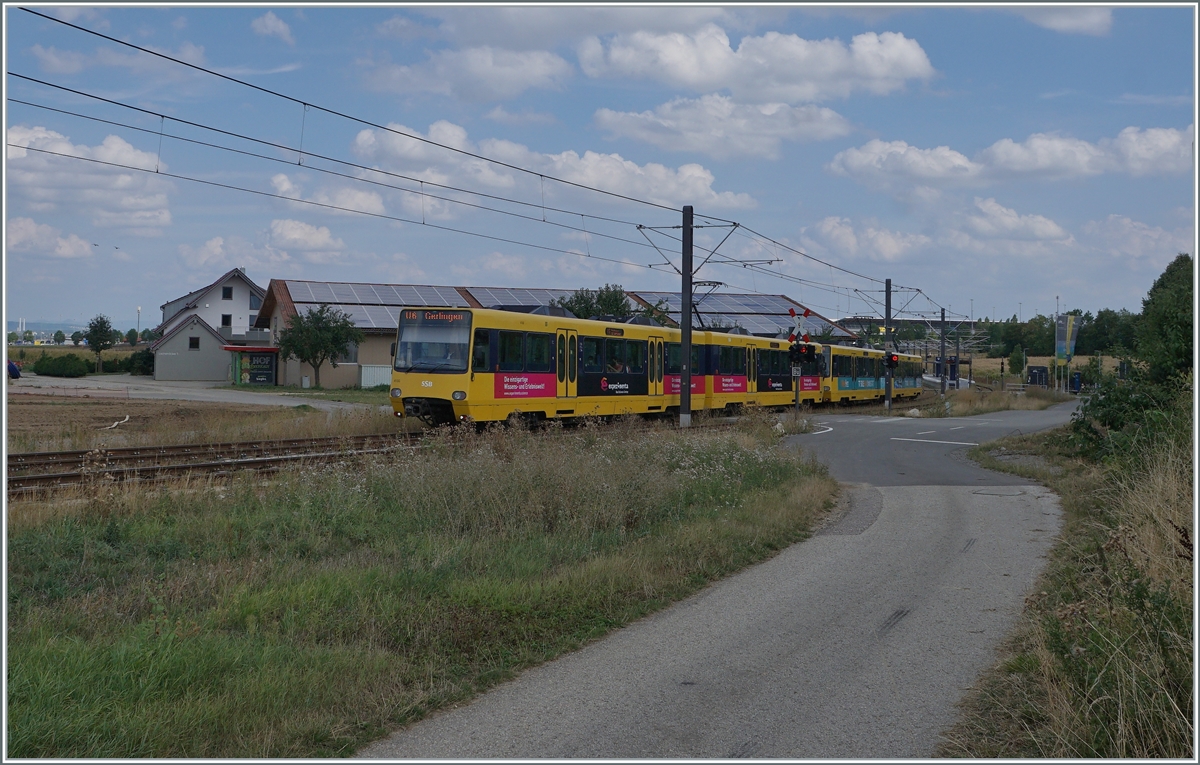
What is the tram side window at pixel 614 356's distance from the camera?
89.1ft

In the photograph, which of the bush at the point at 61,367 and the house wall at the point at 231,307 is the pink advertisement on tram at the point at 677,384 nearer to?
the bush at the point at 61,367

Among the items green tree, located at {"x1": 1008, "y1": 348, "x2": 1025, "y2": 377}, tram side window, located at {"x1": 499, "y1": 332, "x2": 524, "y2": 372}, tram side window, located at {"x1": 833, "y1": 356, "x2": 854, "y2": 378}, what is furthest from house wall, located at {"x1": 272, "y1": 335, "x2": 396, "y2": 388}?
green tree, located at {"x1": 1008, "y1": 348, "x2": 1025, "y2": 377}

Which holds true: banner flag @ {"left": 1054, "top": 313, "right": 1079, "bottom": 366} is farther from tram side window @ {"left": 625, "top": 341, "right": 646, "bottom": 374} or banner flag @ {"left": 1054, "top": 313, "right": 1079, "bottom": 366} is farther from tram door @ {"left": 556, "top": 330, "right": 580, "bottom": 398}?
tram door @ {"left": 556, "top": 330, "right": 580, "bottom": 398}

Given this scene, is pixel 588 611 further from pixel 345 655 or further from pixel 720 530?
pixel 720 530

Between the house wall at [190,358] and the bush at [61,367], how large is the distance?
5758mm

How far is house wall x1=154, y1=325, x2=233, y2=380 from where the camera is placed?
73562mm

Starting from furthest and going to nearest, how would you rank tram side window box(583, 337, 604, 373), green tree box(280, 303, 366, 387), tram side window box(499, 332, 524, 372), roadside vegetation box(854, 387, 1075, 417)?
green tree box(280, 303, 366, 387) < roadside vegetation box(854, 387, 1075, 417) < tram side window box(583, 337, 604, 373) < tram side window box(499, 332, 524, 372)

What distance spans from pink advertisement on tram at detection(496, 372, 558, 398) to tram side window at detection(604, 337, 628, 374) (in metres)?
2.90

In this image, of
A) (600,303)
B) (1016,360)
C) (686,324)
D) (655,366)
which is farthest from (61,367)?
(1016,360)

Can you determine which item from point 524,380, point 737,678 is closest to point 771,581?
point 737,678

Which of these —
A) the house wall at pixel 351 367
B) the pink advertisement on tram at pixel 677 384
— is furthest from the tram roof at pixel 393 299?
the pink advertisement on tram at pixel 677 384

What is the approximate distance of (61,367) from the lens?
7331 cm

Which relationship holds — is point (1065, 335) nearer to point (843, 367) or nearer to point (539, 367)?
point (843, 367)

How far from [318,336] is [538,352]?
36.2m
